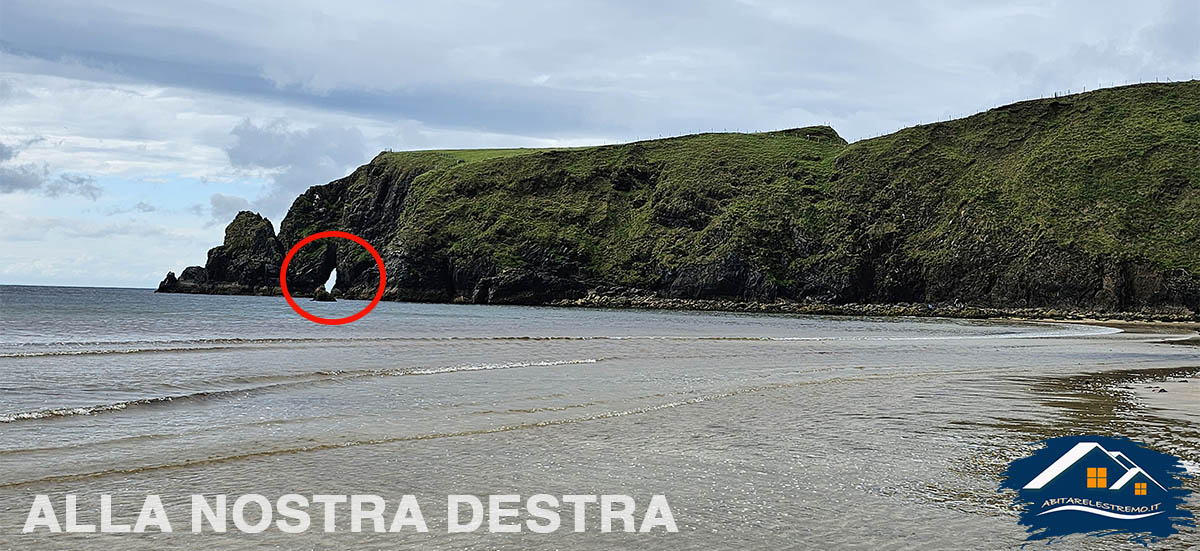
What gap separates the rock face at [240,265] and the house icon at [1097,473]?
174727 mm

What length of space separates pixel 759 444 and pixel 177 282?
630 feet

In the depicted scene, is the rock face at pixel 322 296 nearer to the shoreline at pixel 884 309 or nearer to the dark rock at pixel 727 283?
the shoreline at pixel 884 309

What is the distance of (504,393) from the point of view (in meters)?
17.8

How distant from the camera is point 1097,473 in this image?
9102 mm

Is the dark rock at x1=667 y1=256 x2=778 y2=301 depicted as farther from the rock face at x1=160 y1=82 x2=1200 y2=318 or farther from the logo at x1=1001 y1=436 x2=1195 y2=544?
the logo at x1=1001 y1=436 x2=1195 y2=544

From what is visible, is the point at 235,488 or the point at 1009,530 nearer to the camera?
the point at 1009,530

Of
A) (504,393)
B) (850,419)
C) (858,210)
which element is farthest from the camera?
(858,210)

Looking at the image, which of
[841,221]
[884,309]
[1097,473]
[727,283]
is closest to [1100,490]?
[1097,473]

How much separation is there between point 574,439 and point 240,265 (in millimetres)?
178686

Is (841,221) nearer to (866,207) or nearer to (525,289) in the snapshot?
(866,207)

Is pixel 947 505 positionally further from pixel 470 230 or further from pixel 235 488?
pixel 470 230

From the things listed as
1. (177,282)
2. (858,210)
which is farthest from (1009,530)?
(177,282)

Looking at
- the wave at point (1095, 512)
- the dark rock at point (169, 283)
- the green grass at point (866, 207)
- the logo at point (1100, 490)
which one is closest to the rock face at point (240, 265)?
the dark rock at point (169, 283)

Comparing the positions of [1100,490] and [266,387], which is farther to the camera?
[266,387]
